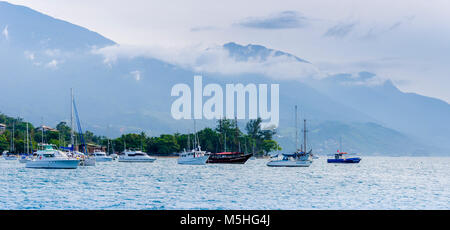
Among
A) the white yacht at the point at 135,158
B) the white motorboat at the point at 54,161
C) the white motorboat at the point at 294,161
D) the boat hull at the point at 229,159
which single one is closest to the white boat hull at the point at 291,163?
the white motorboat at the point at 294,161

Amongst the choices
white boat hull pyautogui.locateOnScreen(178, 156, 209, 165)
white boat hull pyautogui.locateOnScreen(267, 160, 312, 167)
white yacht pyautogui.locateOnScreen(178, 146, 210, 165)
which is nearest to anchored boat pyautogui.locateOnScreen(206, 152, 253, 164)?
white yacht pyautogui.locateOnScreen(178, 146, 210, 165)

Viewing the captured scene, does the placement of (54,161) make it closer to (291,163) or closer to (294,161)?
(291,163)

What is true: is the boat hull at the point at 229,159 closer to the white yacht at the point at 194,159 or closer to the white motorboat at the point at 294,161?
the white yacht at the point at 194,159

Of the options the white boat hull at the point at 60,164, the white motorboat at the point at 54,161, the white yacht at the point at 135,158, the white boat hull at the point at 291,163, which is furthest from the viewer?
the white yacht at the point at 135,158

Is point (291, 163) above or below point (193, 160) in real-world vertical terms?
below

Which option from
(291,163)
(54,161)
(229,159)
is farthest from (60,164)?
(229,159)

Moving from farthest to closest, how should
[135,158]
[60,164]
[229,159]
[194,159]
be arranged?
[135,158] → [229,159] → [194,159] → [60,164]

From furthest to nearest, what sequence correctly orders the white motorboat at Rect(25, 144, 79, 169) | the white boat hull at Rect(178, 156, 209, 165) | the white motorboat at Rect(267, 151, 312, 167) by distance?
the white boat hull at Rect(178, 156, 209, 165) < the white motorboat at Rect(267, 151, 312, 167) < the white motorboat at Rect(25, 144, 79, 169)

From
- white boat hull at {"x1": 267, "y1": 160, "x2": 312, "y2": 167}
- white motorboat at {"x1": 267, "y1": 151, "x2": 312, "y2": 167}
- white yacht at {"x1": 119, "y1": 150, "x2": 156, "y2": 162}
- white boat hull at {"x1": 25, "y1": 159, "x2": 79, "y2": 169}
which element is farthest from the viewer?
white yacht at {"x1": 119, "y1": 150, "x2": 156, "y2": 162}

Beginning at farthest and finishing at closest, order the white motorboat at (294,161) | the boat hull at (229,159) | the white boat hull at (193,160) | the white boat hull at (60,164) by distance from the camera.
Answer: the boat hull at (229,159) < the white boat hull at (193,160) < the white motorboat at (294,161) < the white boat hull at (60,164)

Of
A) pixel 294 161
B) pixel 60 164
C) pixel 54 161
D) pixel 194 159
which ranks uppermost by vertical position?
pixel 54 161

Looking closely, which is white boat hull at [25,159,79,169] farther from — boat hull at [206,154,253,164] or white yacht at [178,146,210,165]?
boat hull at [206,154,253,164]

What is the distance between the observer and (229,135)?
196875 millimetres
